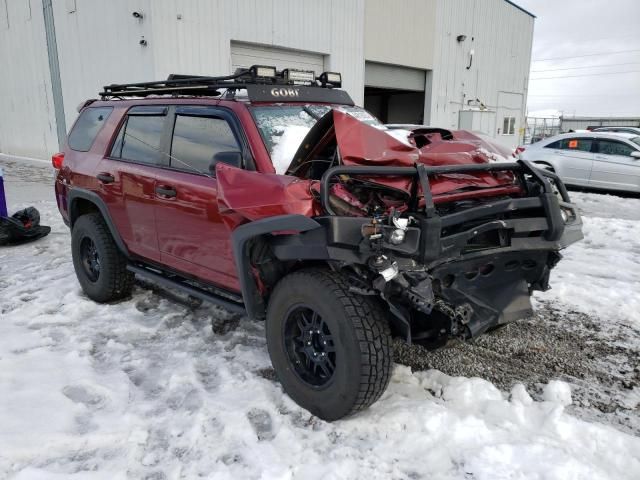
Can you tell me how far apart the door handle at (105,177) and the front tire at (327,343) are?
212 centimetres

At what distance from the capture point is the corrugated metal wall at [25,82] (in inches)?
659

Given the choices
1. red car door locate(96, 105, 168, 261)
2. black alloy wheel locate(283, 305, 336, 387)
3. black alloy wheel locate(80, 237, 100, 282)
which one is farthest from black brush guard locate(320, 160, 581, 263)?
black alloy wheel locate(80, 237, 100, 282)

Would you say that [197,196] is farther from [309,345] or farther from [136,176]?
[309,345]

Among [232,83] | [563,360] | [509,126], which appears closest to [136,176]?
[232,83]

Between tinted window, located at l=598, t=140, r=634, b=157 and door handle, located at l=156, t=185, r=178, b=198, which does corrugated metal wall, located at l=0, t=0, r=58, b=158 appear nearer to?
door handle, located at l=156, t=185, r=178, b=198

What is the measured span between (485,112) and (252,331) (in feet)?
69.7

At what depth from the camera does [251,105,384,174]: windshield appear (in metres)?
3.27

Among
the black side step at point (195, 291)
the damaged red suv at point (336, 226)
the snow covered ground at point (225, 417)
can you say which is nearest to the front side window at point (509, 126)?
the snow covered ground at point (225, 417)

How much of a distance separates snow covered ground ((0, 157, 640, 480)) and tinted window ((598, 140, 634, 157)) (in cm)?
851

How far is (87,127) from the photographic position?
16.2 ft

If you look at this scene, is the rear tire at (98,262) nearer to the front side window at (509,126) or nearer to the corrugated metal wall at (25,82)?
the corrugated metal wall at (25,82)

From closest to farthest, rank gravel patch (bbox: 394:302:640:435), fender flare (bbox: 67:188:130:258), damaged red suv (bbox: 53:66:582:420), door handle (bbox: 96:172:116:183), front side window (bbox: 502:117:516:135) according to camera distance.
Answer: damaged red suv (bbox: 53:66:582:420), gravel patch (bbox: 394:302:640:435), door handle (bbox: 96:172:116:183), fender flare (bbox: 67:188:130:258), front side window (bbox: 502:117:516:135)

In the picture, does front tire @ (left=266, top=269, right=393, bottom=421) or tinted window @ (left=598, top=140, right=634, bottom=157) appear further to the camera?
tinted window @ (left=598, top=140, right=634, bottom=157)

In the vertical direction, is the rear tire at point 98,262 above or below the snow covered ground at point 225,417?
above
